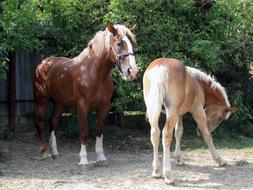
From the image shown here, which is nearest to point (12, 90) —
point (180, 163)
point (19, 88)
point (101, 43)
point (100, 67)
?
point (19, 88)

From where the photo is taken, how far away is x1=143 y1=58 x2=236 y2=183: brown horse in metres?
6.17

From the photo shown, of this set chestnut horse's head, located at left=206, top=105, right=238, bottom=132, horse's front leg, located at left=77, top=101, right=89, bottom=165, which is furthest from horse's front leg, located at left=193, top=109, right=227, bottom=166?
horse's front leg, located at left=77, top=101, right=89, bottom=165

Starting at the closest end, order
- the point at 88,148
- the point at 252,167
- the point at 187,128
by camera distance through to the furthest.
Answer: the point at 252,167, the point at 88,148, the point at 187,128

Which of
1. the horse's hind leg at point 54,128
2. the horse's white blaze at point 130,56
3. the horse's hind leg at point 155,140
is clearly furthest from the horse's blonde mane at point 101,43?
the horse's hind leg at point 155,140

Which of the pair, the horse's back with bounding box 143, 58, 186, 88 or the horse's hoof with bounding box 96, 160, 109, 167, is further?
the horse's hoof with bounding box 96, 160, 109, 167

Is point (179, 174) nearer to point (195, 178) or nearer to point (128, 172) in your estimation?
point (195, 178)

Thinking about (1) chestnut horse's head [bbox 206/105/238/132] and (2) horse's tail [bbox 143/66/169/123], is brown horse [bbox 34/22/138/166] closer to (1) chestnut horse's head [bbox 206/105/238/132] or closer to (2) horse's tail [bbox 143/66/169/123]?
(2) horse's tail [bbox 143/66/169/123]

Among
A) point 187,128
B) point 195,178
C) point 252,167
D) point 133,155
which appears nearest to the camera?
point 195,178

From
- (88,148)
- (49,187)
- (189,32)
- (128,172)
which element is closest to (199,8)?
(189,32)

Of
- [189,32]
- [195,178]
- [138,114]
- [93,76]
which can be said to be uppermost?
[189,32]

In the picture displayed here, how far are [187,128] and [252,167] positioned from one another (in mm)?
3760

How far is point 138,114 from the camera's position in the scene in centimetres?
1093

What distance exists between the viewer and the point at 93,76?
7.17 meters

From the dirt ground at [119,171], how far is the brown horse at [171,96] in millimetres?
297
